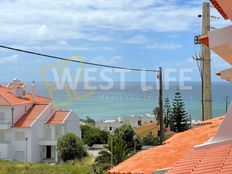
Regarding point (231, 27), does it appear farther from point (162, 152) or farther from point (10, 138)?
point (10, 138)

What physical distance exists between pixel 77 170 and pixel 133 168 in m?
16.7

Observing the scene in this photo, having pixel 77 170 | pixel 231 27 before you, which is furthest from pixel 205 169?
pixel 77 170

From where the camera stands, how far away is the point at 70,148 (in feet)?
110

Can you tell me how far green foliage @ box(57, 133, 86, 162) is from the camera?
109ft

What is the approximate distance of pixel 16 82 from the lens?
4081cm

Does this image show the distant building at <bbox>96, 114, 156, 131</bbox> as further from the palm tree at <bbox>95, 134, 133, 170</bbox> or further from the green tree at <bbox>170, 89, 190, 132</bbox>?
the palm tree at <bbox>95, 134, 133, 170</bbox>

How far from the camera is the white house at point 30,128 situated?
36500 mm

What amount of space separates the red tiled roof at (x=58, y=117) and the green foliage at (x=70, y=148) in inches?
170

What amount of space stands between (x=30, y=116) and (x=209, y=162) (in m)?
34.5

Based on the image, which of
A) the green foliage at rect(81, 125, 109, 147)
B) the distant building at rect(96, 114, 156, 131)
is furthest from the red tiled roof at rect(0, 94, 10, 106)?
the distant building at rect(96, 114, 156, 131)

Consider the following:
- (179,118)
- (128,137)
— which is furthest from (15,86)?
(179,118)

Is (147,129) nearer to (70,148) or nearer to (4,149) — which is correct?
(70,148)

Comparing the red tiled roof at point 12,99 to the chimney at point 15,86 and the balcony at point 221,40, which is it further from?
the balcony at point 221,40

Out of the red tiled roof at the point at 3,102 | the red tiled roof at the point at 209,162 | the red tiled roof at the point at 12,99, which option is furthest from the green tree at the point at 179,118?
the red tiled roof at the point at 209,162
